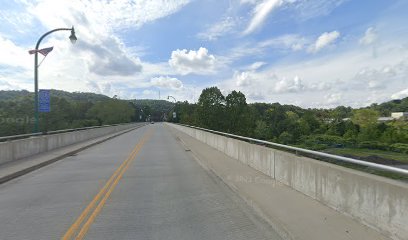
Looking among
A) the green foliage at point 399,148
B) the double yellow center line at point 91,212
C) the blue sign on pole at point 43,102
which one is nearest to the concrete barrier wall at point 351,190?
the double yellow center line at point 91,212

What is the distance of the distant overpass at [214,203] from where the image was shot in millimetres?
6172

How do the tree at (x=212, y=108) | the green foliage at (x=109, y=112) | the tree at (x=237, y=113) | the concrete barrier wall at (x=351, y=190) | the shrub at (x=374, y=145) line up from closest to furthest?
1. the concrete barrier wall at (x=351, y=190)
2. the tree at (x=212, y=108)
3. the tree at (x=237, y=113)
4. the shrub at (x=374, y=145)
5. the green foliage at (x=109, y=112)

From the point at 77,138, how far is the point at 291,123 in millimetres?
131496

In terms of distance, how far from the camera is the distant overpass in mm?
6172

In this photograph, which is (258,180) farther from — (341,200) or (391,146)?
(391,146)

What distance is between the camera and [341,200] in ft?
23.3

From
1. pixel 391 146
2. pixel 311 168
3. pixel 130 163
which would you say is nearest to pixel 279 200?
pixel 311 168

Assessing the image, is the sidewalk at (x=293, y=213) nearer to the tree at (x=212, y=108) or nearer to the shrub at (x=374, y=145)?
the tree at (x=212, y=108)

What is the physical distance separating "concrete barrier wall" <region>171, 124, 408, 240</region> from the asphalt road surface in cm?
145

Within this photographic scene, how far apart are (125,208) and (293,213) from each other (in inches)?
140

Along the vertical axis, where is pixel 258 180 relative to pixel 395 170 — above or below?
below

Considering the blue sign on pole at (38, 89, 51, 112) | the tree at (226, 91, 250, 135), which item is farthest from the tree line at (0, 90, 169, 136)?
the tree at (226, 91, 250, 135)

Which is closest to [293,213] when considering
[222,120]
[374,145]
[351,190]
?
[351,190]

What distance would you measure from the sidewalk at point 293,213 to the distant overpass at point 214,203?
15mm
